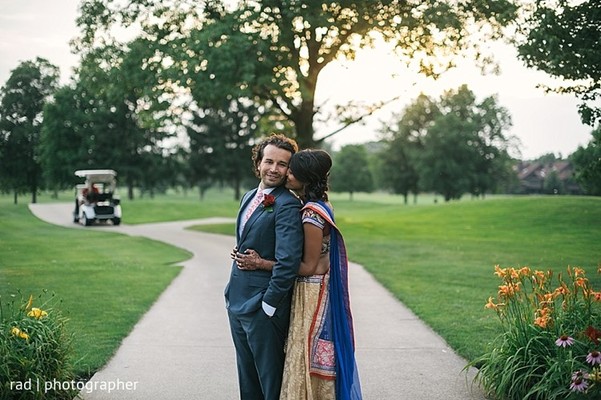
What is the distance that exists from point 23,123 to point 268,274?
774cm

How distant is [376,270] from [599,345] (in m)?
9.39

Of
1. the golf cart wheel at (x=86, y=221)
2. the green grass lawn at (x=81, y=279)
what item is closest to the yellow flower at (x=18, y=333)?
the green grass lawn at (x=81, y=279)

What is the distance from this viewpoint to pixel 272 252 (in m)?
4.18

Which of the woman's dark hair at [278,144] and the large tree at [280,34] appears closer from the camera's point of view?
the woman's dark hair at [278,144]

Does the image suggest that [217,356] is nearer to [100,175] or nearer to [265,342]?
[265,342]

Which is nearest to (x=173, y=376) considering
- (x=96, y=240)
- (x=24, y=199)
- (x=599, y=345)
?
(x=599, y=345)

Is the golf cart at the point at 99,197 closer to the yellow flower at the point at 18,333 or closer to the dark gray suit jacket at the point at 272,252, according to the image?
the yellow flower at the point at 18,333

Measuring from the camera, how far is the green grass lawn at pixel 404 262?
840 centimetres

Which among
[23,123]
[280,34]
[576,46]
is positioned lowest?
[23,123]

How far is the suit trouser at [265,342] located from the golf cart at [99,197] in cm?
1589

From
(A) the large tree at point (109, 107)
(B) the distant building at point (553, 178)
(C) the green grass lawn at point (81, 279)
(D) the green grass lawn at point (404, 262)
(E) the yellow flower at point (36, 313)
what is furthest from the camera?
(A) the large tree at point (109, 107)

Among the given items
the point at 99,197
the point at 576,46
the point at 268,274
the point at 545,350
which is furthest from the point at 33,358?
the point at 99,197

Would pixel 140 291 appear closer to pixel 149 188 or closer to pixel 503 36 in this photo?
pixel 503 36

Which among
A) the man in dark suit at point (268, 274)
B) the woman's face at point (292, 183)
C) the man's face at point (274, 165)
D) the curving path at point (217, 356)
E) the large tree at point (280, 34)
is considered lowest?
the curving path at point (217, 356)
